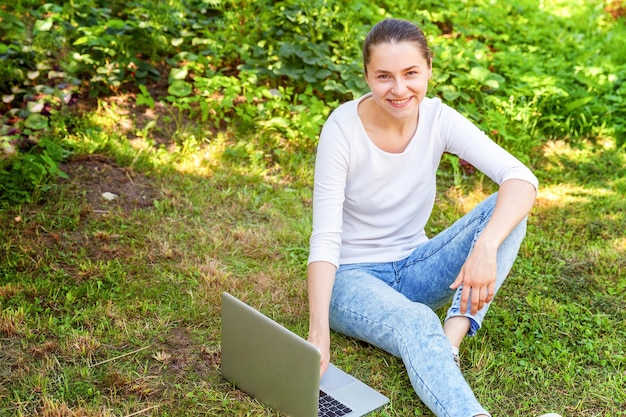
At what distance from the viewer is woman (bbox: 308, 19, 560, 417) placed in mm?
2379

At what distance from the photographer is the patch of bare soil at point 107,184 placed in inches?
145

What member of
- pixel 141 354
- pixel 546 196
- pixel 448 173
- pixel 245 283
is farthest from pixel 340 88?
pixel 141 354

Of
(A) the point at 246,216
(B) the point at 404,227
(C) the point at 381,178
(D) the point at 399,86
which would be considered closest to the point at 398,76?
(D) the point at 399,86

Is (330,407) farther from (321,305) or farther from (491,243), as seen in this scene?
(491,243)

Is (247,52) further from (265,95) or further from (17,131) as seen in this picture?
(17,131)

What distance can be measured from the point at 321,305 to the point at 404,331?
0.89 feet

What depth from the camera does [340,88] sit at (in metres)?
4.36

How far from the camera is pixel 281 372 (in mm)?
2262

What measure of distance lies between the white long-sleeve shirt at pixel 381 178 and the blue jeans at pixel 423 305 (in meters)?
0.09

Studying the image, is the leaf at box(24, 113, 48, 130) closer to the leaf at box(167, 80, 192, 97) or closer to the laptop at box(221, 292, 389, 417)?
the leaf at box(167, 80, 192, 97)

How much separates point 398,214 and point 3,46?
2597mm

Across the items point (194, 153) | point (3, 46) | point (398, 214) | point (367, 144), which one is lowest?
point (194, 153)

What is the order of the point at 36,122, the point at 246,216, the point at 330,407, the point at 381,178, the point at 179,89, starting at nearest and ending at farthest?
the point at 330,407
the point at 381,178
the point at 246,216
the point at 36,122
the point at 179,89

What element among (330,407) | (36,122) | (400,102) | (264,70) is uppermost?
(400,102)
